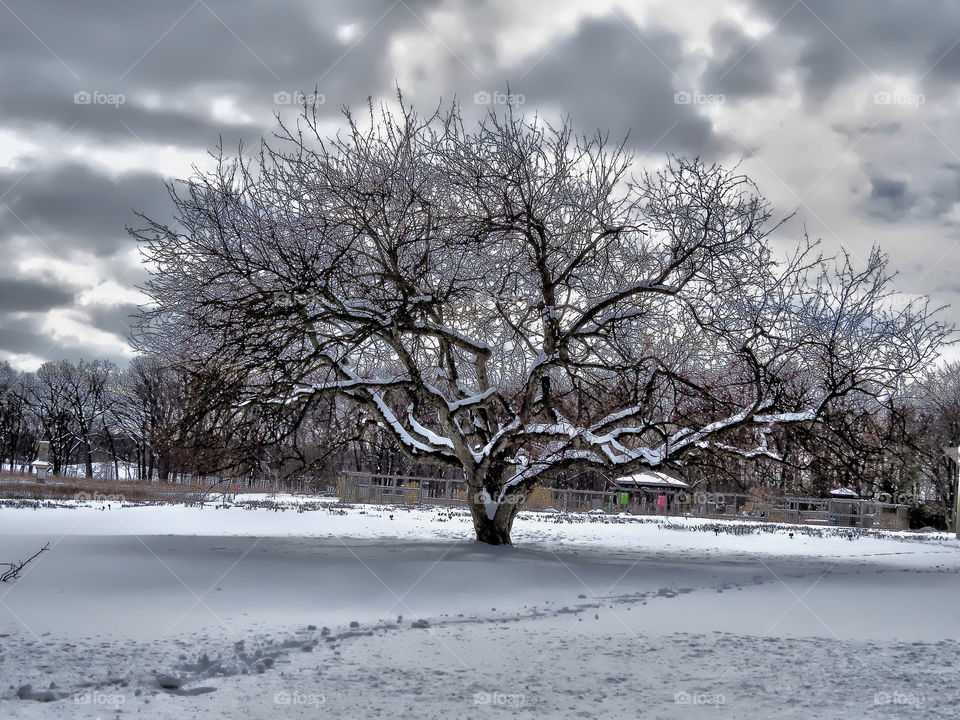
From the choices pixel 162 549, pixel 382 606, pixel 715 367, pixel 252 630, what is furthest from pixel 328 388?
pixel 715 367

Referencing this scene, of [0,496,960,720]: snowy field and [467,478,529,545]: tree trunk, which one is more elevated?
[467,478,529,545]: tree trunk

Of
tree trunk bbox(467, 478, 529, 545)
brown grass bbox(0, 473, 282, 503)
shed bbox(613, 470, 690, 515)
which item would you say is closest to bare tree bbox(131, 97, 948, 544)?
tree trunk bbox(467, 478, 529, 545)

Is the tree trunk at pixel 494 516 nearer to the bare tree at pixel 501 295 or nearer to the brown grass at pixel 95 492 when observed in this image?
the bare tree at pixel 501 295

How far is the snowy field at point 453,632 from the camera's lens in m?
5.48

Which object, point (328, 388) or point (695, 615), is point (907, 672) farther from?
point (328, 388)

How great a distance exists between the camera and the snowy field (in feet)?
18.0

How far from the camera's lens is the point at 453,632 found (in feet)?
25.8

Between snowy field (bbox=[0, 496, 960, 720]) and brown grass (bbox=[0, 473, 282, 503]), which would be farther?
brown grass (bbox=[0, 473, 282, 503])

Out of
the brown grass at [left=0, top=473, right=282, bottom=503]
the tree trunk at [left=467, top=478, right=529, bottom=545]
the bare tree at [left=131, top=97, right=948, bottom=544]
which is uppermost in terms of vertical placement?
the bare tree at [left=131, top=97, right=948, bottom=544]

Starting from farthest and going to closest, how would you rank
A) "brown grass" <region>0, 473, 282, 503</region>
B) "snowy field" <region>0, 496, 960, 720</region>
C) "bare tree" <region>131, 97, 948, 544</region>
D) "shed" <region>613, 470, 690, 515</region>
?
"shed" <region>613, 470, 690, 515</region>, "brown grass" <region>0, 473, 282, 503</region>, "bare tree" <region>131, 97, 948, 544</region>, "snowy field" <region>0, 496, 960, 720</region>

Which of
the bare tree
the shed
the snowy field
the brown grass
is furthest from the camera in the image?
the shed

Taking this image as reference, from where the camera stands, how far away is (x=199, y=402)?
40.6 feet

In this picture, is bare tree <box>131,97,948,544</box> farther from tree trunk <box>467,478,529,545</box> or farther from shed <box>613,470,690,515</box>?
shed <box>613,470,690,515</box>

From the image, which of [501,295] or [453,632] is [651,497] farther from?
[453,632]
